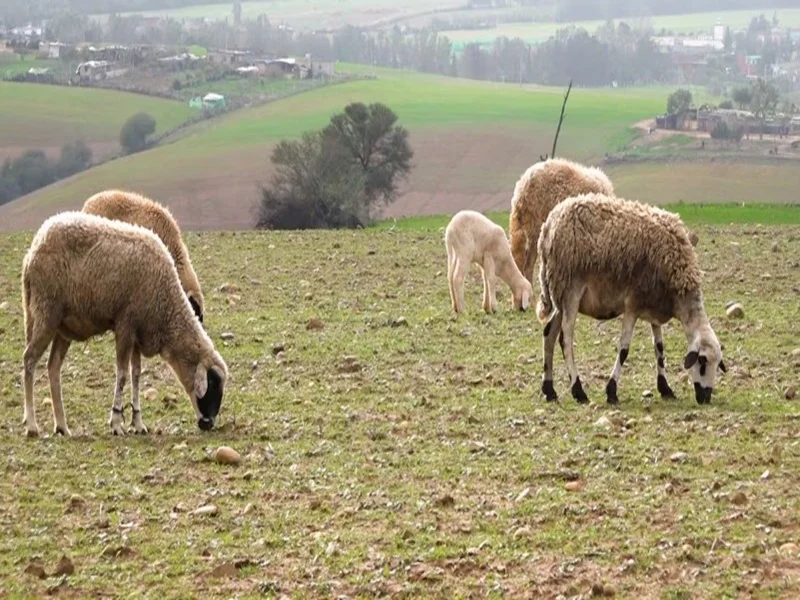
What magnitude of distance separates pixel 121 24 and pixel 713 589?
453 ft

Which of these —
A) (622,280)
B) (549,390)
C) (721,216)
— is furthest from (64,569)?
(721,216)

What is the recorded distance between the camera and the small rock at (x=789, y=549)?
31.0ft

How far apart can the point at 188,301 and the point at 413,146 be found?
55452 mm

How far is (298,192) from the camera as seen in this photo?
42750mm

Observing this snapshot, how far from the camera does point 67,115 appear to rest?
77312mm

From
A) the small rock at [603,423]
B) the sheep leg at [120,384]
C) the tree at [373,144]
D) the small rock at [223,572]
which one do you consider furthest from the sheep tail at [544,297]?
the tree at [373,144]

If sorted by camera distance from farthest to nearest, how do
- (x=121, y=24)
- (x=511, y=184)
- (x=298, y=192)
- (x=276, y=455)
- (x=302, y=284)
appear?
(x=121, y=24), (x=511, y=184), (x=298, y=192), (x=302, y=284), (x=276, y=455)

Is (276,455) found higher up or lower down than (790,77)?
higher up

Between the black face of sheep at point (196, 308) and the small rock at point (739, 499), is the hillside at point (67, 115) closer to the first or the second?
the black face of sheep at point (196, 308)

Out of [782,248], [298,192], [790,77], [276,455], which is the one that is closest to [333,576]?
[276,455]

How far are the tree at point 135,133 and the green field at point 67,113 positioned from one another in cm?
62

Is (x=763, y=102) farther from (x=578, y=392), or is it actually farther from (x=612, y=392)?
(x=612, y=392)

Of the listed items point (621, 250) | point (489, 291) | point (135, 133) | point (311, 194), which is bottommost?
point (135, 133)

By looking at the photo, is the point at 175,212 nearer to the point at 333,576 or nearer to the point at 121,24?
the point at 333,576
